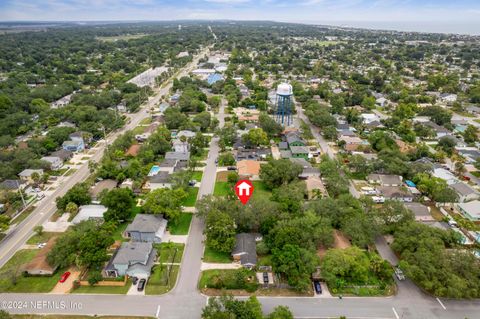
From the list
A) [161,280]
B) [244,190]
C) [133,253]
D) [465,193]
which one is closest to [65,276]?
[133,253]

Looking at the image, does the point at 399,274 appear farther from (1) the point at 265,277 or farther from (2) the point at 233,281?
(2) the point at 233,281

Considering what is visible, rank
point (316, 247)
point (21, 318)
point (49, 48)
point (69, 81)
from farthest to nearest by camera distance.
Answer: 1. point (49, 48)
2. point (69, 81)
3. point (316, 247)
4. point (21, 318)

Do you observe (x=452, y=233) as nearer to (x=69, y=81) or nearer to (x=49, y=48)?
(x=69, y=81)

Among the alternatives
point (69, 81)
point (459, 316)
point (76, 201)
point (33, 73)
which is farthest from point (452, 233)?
point (33, 73)

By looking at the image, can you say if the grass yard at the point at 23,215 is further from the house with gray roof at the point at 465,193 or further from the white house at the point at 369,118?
the white house at the point at 369,118

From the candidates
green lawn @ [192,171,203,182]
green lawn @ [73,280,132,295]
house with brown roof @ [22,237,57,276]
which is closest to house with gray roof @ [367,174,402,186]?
green lawn @ [192,171,203,182]

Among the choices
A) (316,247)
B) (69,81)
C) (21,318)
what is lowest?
(21,318)
